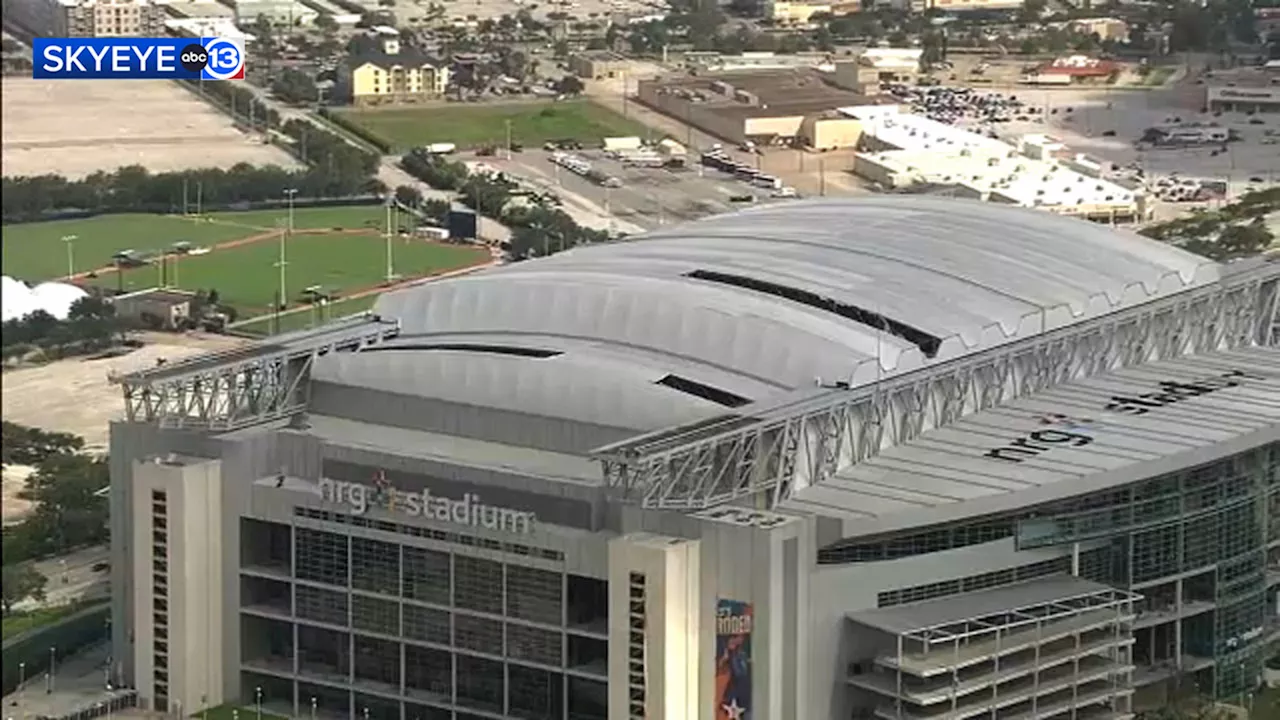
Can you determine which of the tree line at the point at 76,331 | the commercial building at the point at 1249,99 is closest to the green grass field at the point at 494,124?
the commercial building at the point at 1249,99

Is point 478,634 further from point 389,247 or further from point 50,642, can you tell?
point 389,247

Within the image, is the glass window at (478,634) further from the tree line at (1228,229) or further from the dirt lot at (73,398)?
the tree line at (1228,229)

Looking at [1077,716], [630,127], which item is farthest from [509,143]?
[1077,716]

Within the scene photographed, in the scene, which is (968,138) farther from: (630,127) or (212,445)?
(212,445)

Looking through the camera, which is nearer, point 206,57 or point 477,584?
point 477,584

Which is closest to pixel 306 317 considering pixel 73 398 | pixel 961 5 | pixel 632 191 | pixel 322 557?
pixel 73 398

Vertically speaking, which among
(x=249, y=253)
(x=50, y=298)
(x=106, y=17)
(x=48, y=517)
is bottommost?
(x=249, y=253)
